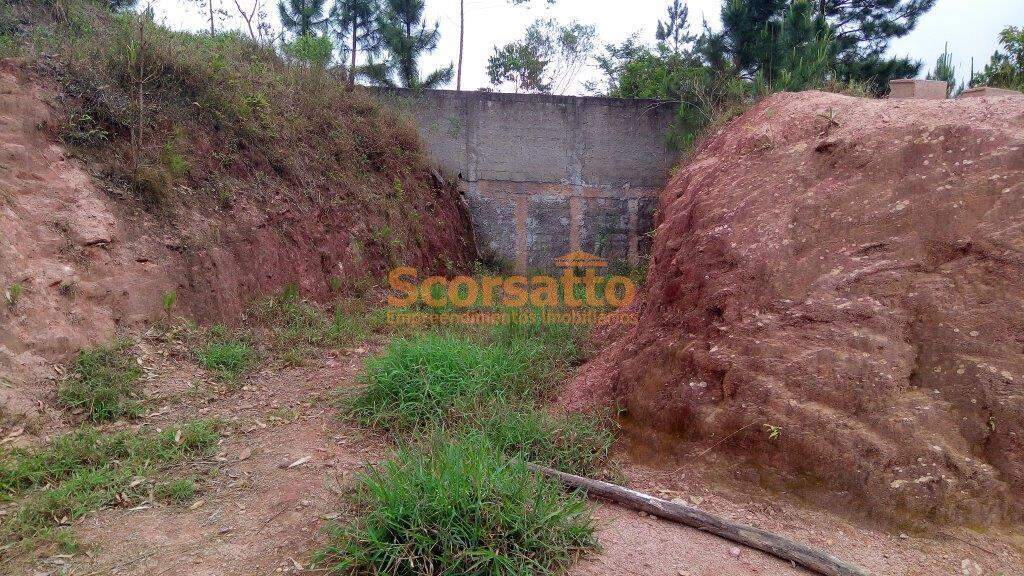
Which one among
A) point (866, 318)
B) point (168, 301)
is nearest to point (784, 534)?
point (866, 318)

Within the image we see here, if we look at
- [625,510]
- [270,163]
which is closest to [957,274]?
[625,510]

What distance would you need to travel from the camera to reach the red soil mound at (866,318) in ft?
7.53

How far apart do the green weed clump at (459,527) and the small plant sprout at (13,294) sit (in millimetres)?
2538

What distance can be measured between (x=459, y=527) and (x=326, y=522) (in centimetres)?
70

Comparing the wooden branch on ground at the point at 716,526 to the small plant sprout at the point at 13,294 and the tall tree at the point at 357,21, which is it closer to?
the small plant sprout at the point at 13,294

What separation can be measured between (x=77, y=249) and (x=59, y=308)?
1.66 ft

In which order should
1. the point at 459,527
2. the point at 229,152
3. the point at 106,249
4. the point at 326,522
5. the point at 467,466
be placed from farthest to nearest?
the point at 229,152
the point at 106,249
the point at 326,522
the point at 467,466
the point at 459,527

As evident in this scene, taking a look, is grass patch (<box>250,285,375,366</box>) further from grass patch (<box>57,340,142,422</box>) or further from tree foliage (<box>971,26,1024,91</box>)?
tree foliage (<box>971,26,1024,91</box>)

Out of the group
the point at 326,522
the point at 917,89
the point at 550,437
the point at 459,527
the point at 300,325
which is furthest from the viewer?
the point at 300,325

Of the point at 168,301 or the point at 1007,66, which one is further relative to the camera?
the point at 1007,66

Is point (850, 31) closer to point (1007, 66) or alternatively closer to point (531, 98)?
point (1007, 66)

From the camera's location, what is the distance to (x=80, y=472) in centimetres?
254

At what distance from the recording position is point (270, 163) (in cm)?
571

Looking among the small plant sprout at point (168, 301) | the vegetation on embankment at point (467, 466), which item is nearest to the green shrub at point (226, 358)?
the small plant sprout at point (168, 301)
